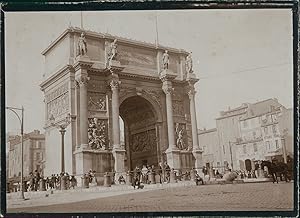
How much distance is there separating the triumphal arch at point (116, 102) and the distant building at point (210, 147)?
0.26 feet

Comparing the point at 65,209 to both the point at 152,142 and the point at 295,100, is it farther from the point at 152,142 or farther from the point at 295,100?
the point at 295,100

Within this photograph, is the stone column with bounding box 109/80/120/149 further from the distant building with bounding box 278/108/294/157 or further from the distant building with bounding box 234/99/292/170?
the distant building with bounding box 278/108/294/157

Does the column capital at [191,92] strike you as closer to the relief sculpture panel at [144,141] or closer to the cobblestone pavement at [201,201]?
the relief sculpture panel at [144,141]

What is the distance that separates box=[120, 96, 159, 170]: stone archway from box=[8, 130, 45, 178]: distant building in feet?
3.46

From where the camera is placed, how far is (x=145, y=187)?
19.6 ft

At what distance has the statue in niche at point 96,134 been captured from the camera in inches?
242

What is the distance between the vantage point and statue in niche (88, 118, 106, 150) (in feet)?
20.2

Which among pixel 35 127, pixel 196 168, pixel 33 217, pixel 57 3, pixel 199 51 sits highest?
pixel 57 3

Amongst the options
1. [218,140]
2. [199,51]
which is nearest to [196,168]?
[218,140]

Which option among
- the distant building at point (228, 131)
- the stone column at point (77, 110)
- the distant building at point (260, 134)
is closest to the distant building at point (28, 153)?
the stone column at point (77, 110)

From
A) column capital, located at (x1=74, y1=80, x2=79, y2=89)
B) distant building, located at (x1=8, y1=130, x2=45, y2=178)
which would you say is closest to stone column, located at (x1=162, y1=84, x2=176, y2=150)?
column capital, located at (x1=74, y1=80, x2=79, y2=89)

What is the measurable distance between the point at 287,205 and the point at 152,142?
1.82 metres

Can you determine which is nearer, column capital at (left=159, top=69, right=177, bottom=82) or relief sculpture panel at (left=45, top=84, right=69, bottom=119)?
relief sculpture panel at (left=45, top=84, right=69, bottom=119)

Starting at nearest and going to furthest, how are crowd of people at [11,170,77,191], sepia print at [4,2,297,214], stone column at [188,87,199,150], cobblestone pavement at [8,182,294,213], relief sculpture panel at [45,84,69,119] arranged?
cobblestone pavement at [8,182,294,213] < sepia print at [4,2,297,214] < crowd of people at [11,170,77,191] < relief sculpture panel at [45,84,69,119] < stone column at [188,87,199,150]
